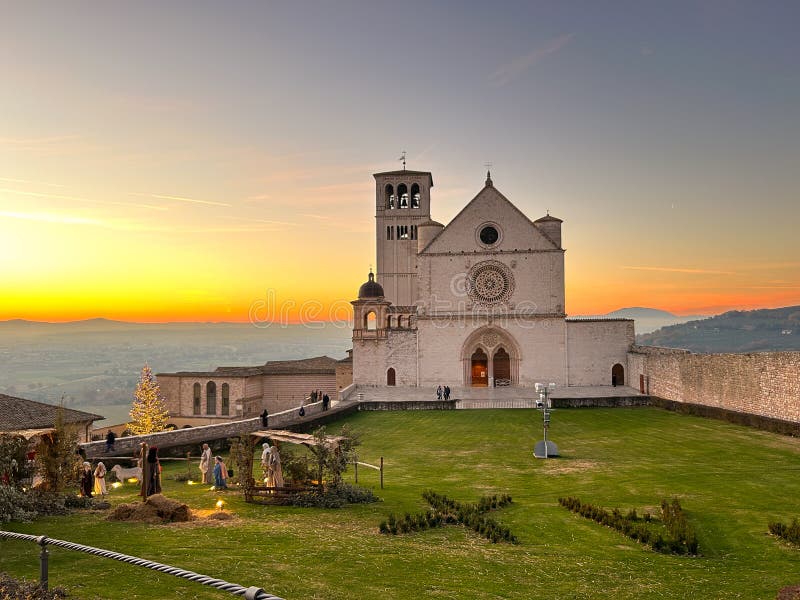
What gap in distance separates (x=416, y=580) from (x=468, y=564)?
4.50 ft

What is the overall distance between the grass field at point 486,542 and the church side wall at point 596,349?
2604 cm

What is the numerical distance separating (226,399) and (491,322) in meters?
23.0

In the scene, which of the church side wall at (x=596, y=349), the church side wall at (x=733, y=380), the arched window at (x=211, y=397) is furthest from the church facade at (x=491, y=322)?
A: the arched window at (x=211, y=397)

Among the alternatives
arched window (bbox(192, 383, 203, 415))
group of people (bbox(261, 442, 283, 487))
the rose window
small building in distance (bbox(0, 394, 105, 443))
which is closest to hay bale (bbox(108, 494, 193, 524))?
group of people (bbox(261, 442, 283, 487))

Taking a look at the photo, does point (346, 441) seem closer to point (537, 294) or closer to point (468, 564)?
point (468, 564)

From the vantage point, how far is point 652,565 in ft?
36.0

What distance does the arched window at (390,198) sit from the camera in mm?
63875

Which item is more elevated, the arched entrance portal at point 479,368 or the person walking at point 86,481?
the arched entrance portal at point 479,368

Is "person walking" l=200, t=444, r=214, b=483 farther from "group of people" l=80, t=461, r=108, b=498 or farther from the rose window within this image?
the rose window

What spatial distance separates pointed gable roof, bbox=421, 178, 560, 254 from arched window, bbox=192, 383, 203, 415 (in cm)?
2427

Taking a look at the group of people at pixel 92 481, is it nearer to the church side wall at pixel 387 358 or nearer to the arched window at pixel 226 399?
the church side wall at pixel 387 358

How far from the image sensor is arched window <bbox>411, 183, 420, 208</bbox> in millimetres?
63156

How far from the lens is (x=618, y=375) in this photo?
4878 centimetres

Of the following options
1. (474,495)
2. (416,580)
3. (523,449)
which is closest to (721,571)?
(416,580)
